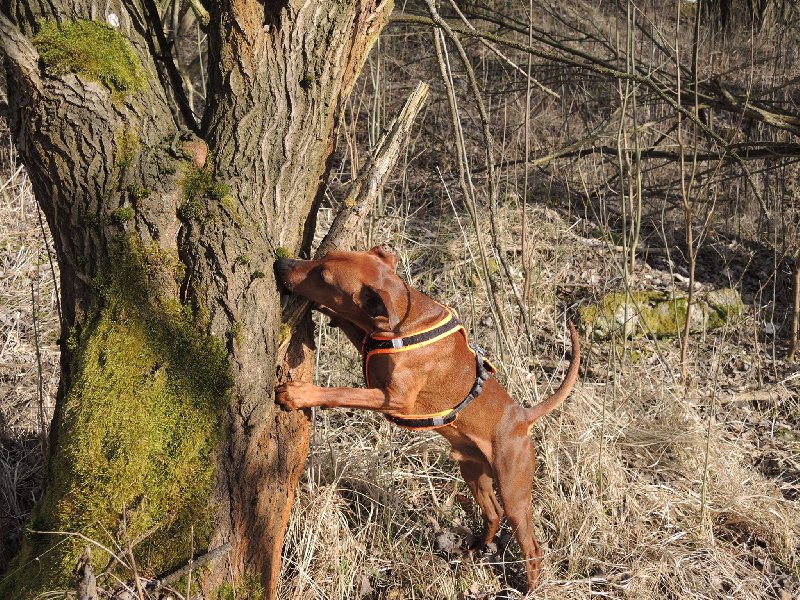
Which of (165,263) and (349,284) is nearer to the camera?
(165,263)

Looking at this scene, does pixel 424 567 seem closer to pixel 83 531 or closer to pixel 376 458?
pixel 376 458

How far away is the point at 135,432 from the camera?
249 cm

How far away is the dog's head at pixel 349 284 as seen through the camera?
8.98 ft

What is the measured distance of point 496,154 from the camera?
8844 millimetres

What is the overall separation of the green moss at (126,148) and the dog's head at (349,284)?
2.19ft

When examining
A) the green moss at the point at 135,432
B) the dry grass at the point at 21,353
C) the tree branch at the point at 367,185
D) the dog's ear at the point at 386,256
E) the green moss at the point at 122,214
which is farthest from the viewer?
the dry grass at the point at 21,353

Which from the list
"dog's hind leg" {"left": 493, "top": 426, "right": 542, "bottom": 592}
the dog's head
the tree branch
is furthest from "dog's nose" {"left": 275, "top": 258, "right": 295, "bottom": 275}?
"dog's hind leg" {"left": 493, "top": 426, "right": 542, "bottom": 592}

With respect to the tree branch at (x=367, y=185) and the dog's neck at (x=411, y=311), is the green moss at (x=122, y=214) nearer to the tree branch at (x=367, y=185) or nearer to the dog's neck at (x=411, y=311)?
the tree branch at (x=367, y=185)

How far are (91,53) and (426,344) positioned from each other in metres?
1.75

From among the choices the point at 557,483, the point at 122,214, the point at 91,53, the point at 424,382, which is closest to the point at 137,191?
the point at 122,214

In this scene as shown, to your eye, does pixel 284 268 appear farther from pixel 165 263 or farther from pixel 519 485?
pixel 519 485

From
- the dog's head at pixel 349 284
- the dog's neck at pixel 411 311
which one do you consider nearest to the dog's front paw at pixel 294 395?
the dog's head at pixel 349 284

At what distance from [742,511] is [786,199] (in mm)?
5595

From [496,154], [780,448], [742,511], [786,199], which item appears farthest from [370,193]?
[786,199]
